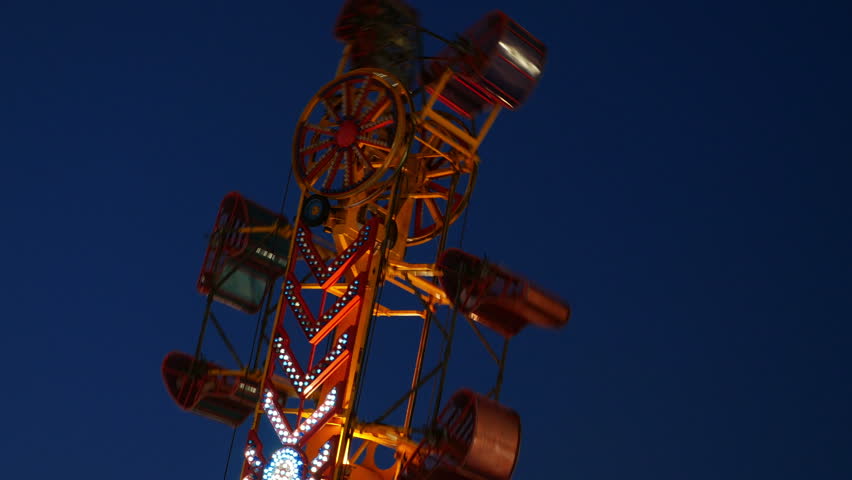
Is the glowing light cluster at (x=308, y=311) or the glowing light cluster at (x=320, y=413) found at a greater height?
the glowing light cluster at (x=308, y=311)

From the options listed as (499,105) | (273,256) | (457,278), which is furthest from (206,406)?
(499,105)

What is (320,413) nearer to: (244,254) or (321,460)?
(321,460)

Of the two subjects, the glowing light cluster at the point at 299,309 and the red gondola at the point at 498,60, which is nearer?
the glowing light cluster at the point at 299,309

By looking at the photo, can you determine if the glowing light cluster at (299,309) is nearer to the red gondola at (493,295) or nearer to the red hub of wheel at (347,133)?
the red gondola at (493,295)

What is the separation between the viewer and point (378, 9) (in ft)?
71.5

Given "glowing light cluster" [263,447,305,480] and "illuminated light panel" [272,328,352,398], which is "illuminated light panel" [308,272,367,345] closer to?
"illuminated light panel" [272,328,352,398]

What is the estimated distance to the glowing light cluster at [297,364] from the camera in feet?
63.7

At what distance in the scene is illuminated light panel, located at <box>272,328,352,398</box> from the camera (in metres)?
19.4

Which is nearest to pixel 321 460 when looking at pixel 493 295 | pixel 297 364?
pixel 297 364

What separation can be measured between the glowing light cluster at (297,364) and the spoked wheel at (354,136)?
2310mm

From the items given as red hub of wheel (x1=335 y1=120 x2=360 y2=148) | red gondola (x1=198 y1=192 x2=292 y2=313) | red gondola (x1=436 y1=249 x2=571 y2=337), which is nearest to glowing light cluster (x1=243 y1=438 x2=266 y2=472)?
red gondola (x1=198 y1=192 x2=292 y2=313)

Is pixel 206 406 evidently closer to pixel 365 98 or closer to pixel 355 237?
pixel 355 237

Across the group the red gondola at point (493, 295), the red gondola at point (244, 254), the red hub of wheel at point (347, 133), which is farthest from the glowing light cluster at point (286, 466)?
the red hub of wheel at point (347, 133)

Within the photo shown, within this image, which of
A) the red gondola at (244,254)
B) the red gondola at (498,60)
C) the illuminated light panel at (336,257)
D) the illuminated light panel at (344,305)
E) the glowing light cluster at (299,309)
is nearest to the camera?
the illuminated light panel at (344,305)
